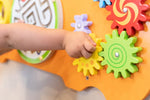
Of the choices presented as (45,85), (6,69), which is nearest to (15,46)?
(45,85)

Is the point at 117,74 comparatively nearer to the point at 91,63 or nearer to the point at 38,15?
the point at 91,63

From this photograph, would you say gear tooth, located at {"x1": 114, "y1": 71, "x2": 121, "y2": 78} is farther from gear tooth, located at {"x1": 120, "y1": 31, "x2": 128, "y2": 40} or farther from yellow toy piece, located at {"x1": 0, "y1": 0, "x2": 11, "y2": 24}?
yellow toy piece, located at {"x1": 0, "y1": 0, "x2": 11, "y2": 24}

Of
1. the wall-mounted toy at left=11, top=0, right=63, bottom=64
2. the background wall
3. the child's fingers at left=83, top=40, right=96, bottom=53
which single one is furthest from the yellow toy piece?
the child's fingers at left=83, top=40, right=96, bottom=53

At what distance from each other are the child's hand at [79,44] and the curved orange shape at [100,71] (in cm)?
6

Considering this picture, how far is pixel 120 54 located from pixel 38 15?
0.87 feet

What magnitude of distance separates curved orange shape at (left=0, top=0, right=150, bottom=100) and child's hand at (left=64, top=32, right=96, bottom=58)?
57 mm

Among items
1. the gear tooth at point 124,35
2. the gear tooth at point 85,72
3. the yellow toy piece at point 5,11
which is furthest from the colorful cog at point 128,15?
the yellow toy piece at point 5,11

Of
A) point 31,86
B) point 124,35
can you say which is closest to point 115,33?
point 124,35

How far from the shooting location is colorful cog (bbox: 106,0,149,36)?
0.34 meters

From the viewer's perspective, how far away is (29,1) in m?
0.57

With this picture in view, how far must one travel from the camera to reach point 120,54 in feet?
1.28

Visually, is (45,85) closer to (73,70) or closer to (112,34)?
(73,70)

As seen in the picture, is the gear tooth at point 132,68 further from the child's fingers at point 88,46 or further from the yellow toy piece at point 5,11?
the yellow toy piece at point 5,11

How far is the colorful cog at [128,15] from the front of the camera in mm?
345
